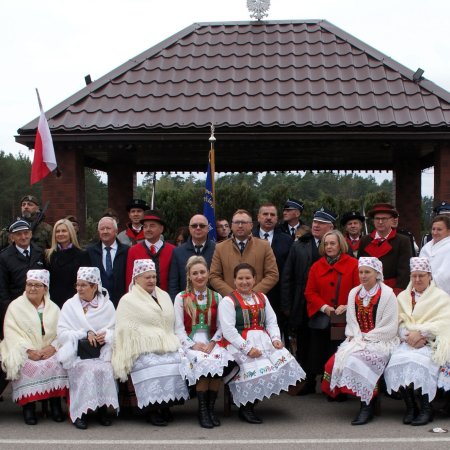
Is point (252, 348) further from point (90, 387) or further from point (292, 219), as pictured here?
point (292, 219)

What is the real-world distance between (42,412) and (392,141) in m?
5.99

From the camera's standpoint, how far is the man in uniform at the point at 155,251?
7.67 metres

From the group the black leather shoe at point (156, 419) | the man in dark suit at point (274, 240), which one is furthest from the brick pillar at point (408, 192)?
the black leather shoe at point (156, 419)

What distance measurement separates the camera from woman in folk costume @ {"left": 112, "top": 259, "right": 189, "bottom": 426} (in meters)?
6.55

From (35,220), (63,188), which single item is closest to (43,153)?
(63,188)

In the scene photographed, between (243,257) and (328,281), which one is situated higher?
(243,257)

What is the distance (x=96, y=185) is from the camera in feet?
201

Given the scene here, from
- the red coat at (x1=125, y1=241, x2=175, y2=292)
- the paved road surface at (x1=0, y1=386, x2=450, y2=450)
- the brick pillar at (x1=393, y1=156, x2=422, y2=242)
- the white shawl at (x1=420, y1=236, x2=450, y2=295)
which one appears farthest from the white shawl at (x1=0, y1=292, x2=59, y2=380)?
the brick pillar at (x1=393, y1=156, x2=422, y2=242)

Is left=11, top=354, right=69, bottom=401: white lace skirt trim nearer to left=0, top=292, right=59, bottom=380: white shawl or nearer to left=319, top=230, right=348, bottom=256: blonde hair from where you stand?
left=0, top=292, right=59, bottom=380: white shawl

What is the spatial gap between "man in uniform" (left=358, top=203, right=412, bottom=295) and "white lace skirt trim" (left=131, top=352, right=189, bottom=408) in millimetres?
2581

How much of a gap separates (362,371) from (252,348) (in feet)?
3.53

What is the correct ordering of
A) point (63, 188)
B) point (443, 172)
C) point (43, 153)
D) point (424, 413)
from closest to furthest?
point (424, 413)
point (43, 153)
point (443, 172)
point (63, 188)

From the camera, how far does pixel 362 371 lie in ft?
21.8

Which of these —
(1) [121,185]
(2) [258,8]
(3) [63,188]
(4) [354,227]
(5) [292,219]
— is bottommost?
(4) [354,227]
